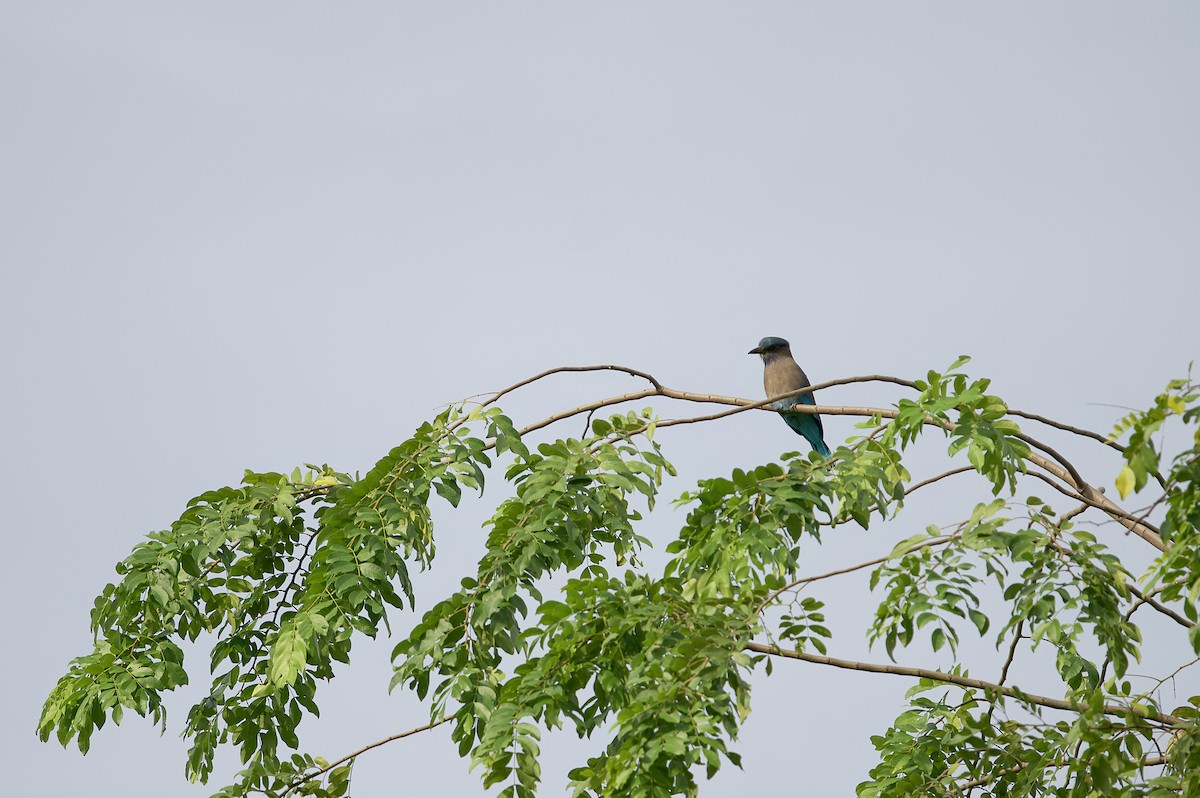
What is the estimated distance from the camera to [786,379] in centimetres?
830

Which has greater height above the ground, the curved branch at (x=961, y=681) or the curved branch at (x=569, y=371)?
the curved branch at (x=569, y=371)

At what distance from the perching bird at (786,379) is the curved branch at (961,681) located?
2665 millimetres

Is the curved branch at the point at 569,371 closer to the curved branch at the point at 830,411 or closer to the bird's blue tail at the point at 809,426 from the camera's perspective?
the curved branch at the point at 830,411

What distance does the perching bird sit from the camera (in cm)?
828

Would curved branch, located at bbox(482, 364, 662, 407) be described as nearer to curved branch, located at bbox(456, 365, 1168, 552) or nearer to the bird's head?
curved branch, located at bbox(456, 365, 1168, 552)

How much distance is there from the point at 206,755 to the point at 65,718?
0.64 metres

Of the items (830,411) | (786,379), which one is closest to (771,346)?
(786,379)

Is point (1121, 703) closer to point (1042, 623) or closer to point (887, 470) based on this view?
point (1042, 623)

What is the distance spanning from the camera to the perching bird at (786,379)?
27.2ft

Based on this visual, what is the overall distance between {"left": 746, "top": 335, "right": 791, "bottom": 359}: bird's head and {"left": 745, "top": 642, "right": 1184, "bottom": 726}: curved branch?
10.2 feet

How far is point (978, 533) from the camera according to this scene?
442 cm

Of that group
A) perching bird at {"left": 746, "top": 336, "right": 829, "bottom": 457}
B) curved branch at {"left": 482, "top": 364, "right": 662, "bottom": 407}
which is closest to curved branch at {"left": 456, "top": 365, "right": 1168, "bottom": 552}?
curved branch at {"left": 482, "top": 364, "right": 662, "bottom": 407}

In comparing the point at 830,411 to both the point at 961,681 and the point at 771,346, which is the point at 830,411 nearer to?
the point at 961,681

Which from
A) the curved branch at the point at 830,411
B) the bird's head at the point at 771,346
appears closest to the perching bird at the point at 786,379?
the bird's head at the point at 771,346
